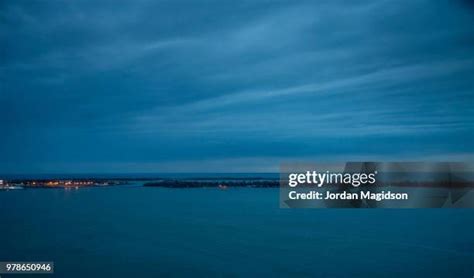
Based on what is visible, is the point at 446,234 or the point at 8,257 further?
the point at 446,234

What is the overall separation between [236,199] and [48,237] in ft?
5.29

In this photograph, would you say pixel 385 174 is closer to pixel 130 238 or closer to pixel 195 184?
pixel 195 184

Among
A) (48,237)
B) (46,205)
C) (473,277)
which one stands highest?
(46,205)

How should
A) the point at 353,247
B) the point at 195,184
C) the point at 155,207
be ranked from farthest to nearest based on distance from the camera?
the point at 155,207 < the point at 195,184 < the point at 353,247

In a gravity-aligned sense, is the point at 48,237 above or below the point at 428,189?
below

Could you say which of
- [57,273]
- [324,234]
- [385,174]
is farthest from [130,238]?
[385,174]

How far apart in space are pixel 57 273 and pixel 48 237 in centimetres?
50

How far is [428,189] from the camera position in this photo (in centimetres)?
264

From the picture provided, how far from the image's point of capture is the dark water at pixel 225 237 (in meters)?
2.74

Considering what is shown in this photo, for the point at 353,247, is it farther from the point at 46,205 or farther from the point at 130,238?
the point at 46,205

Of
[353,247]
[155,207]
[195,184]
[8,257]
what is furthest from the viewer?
[155,207]

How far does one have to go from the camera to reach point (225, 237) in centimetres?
348

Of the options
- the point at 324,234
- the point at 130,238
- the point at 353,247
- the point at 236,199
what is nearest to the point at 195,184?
the point at 236,199

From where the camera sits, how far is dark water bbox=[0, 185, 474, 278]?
108 inches
